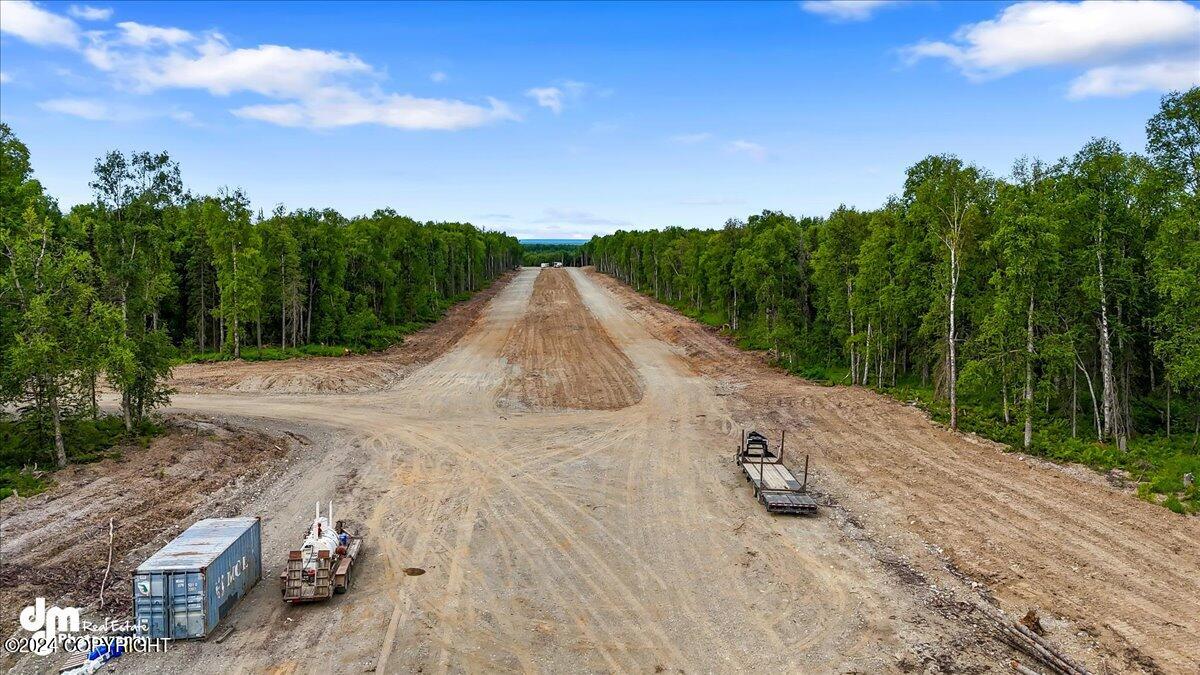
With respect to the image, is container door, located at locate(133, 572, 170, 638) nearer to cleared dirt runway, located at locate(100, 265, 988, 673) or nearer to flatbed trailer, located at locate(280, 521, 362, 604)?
cleared dirt runway, located at locate(100, 265, 988, 673)


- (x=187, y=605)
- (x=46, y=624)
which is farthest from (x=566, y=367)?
(x=46, y=624)

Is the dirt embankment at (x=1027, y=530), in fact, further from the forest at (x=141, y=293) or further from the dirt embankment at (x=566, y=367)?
the forest at (x=141, y=293)

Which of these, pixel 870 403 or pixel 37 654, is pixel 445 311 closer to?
pixel 870 403

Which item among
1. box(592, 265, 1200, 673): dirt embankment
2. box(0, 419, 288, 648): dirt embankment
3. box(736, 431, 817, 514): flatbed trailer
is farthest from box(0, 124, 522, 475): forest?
box(592, 265, 1200, 673): dirt embankment

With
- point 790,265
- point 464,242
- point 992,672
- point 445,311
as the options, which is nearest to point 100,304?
point 992,672

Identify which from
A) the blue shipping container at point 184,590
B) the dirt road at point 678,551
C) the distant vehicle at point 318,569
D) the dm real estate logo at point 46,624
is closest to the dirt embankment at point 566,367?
the dirt road at point 678,551

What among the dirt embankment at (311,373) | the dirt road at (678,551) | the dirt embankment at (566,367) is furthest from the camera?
the dirt embankment at (311,373)

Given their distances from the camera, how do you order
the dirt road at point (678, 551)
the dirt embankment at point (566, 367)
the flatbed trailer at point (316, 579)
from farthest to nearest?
the dirt embankment at point (566, 367) → the flatbed trailer at point (316, 579) → the dirt road at point (678, 551)
